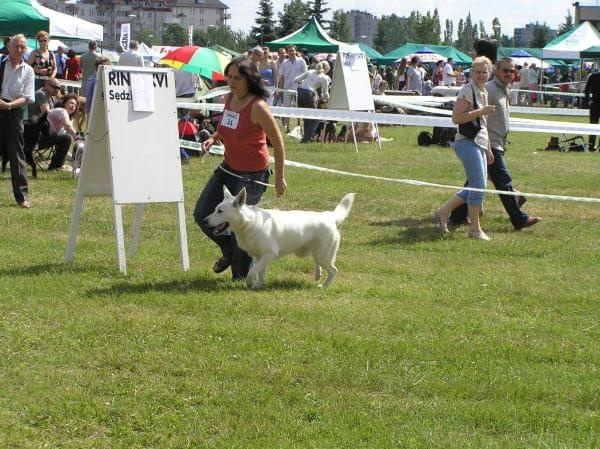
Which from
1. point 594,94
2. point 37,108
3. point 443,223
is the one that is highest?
point 37,108

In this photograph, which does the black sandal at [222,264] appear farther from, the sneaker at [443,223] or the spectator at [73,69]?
the spectator at [73,69]

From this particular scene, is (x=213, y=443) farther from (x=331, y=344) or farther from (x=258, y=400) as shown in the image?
A: (x=331, y=344)

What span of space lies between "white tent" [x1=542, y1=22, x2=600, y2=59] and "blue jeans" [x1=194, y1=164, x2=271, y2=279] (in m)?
32.8

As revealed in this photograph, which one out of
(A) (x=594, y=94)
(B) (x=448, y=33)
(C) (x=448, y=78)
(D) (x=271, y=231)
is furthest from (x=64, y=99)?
(B) (x=448, y=33)

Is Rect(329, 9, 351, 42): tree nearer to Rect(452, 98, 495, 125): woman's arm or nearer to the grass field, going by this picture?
Rect(452, 98, 495, 125): woman's arm

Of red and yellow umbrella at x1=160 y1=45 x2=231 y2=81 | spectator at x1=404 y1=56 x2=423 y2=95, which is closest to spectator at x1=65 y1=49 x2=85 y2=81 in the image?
red and yellow umbrella at x1=160 y1=45 x2=231 y2=81

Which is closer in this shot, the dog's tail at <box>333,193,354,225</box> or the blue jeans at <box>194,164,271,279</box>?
the blue jeans at <box>194,164,271,279</box>

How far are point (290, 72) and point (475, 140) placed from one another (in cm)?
1589

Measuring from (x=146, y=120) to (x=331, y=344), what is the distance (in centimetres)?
291

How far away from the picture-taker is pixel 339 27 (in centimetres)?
11431

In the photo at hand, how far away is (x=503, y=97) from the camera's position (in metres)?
10.5

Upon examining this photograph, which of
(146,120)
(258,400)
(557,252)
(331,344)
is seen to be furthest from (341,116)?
(258,400)

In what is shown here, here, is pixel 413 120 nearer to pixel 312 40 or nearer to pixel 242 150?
pixel 242 150

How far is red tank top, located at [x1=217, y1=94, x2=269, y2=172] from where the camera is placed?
755 centimetres
